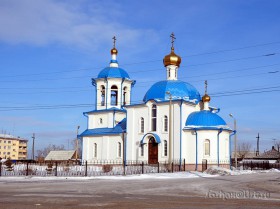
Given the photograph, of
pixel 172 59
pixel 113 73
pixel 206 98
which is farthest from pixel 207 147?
pixel 113 73

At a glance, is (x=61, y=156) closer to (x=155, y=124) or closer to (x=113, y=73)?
(x=113, y=73)

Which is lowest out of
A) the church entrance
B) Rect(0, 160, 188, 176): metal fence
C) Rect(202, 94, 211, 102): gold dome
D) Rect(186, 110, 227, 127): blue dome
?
Rect(0, 160, 188, 176): metal fence

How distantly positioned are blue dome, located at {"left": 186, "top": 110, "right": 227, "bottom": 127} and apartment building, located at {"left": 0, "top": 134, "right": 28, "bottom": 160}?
270ft

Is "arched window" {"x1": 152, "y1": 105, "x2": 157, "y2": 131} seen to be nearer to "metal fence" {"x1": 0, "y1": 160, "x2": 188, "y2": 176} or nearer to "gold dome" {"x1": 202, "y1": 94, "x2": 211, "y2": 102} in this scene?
"metal fence" {"x1": 0, "y1": 160, "x2": 188, "y2": 176}

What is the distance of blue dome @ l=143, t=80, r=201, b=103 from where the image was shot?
37.4m

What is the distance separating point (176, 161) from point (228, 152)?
19.5ft

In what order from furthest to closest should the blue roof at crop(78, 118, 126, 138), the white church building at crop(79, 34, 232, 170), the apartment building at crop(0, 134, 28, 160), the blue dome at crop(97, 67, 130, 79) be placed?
1. the apartment building at crop(0, 134, 28, 160)
2. the blue dome at crop(97, 67, 130, 79)
3. the blue roof at crop(78, 118, 126, 138)
4. the white church building at crop(79, 34, 232, 170)

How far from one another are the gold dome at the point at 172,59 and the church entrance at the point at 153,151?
8126 mm

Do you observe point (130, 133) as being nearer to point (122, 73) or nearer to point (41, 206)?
point (122, 73)

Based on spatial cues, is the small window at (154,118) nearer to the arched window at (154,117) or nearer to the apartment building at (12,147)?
the arched window at (154,117)

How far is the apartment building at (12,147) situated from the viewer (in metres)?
108

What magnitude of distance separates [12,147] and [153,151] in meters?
83.8

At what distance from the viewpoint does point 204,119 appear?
35.9 meters

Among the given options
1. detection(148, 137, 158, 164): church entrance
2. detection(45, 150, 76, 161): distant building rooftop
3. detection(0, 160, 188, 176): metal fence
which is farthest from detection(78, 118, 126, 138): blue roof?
detection(45, 150, 76, 161): distant building rooftop
